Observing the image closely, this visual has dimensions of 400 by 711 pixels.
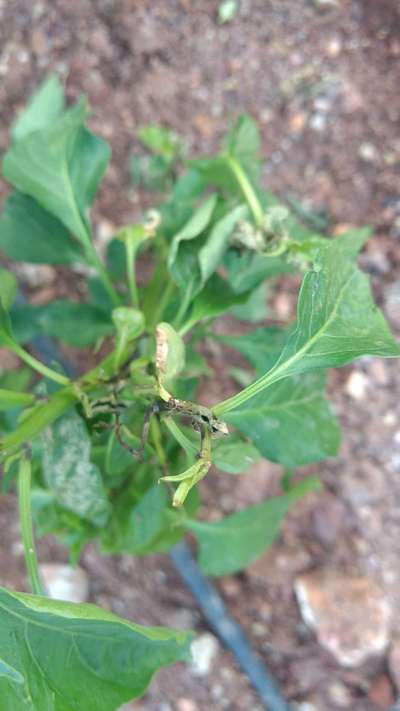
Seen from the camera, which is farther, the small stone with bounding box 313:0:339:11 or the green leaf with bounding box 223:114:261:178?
the small stone with bounding box 313:0:339:11

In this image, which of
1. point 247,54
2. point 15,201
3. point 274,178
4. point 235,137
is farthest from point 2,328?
point 247,54

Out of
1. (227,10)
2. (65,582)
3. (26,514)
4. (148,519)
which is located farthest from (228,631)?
(227,10)

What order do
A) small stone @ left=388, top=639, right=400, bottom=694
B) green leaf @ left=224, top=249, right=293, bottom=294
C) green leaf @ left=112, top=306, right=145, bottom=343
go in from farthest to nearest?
small stone @ left=388, top=639, right=400, bottom=694 < green leaf @ left=224, top=249, right=293, bottom=294 < green leaf @ left=112, top=306, right=145, bottom=343

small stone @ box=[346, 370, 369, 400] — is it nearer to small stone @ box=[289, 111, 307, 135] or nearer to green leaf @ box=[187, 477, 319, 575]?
green leaf @ box=[187, 477, 319, 575]

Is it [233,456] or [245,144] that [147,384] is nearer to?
[233,456]

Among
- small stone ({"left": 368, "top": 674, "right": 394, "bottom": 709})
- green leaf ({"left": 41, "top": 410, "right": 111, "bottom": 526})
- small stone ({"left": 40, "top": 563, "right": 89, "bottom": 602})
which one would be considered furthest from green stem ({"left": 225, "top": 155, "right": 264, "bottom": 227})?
small stone ({"left": 368, "top": 674, "right": 394, "bottom": 709})

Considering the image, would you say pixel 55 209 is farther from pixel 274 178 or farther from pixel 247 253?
pixel 274 178
